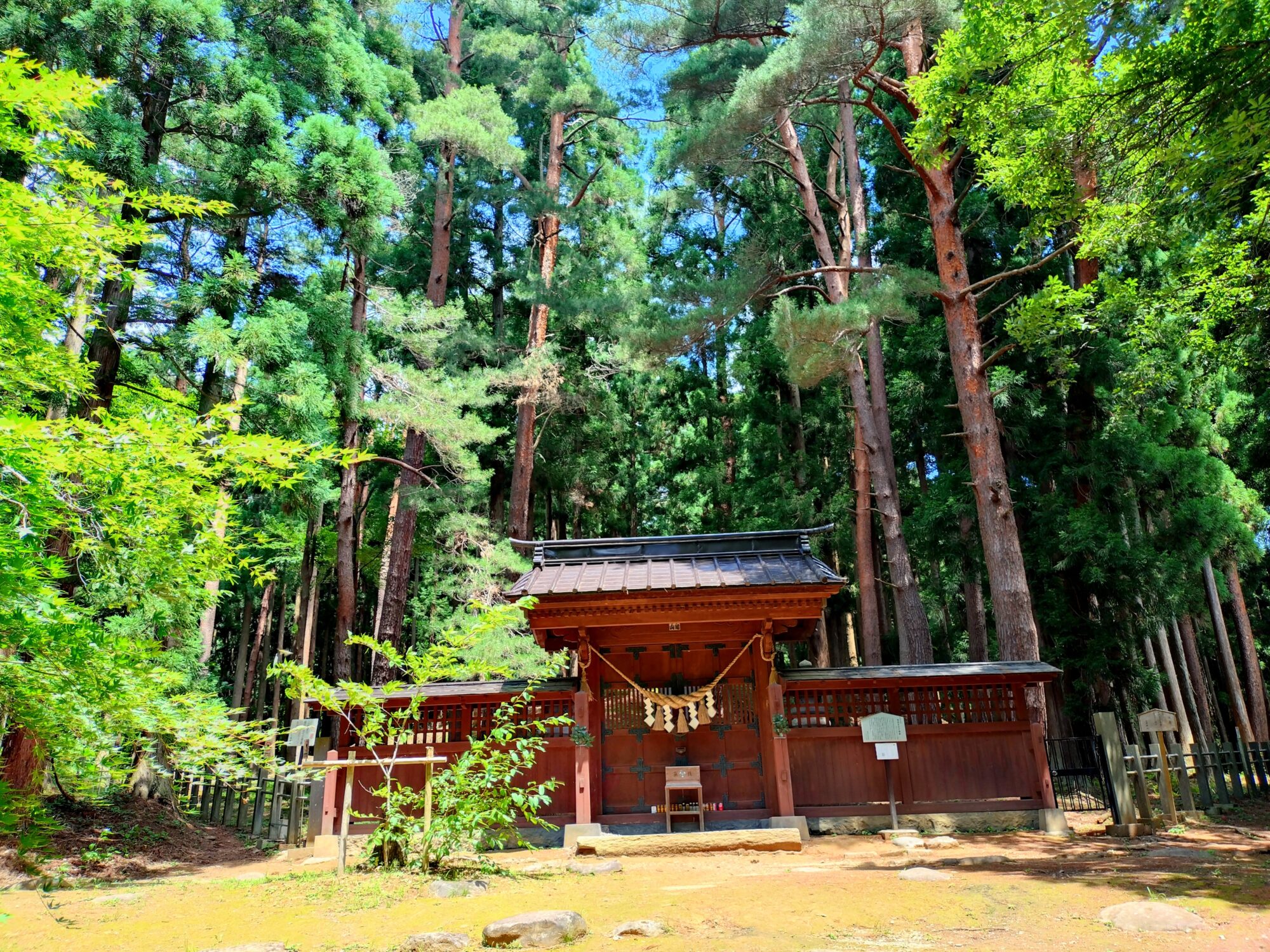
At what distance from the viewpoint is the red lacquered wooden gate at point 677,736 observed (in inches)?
360

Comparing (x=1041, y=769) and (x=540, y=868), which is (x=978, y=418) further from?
(x=540, y=868)

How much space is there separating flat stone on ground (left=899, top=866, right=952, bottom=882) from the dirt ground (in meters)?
0.14

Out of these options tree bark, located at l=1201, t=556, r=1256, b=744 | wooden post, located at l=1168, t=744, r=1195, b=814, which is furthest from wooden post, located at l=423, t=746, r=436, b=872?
tree bark, located at l=1201, t=556, r=1256, b=744

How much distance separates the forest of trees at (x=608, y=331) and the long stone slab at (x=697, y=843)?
8.00 feet

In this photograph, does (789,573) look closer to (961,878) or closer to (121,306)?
(961,878)

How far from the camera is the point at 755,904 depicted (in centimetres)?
502

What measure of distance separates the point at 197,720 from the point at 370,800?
22.2 feet

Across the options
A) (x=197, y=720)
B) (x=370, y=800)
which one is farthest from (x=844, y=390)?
(x=197, y=720)

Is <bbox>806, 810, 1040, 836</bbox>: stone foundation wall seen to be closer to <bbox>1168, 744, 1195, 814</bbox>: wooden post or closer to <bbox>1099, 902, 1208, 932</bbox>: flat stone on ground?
<bbox>1168, 744, 1195, 814</bbox>: wooden post

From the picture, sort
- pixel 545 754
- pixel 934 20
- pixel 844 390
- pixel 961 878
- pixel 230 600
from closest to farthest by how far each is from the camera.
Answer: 1. pixel 961 878
2. pixel 545 754
3. pixel 934 20
4. pixel 844 390
5. pixel 230 600

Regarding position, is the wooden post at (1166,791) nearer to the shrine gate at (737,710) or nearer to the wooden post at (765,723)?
the shrine gate at (737,710)

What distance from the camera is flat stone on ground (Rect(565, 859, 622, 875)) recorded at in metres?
6.70

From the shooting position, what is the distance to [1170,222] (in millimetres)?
7188

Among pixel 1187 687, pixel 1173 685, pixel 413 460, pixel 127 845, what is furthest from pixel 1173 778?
pixel 413 460
